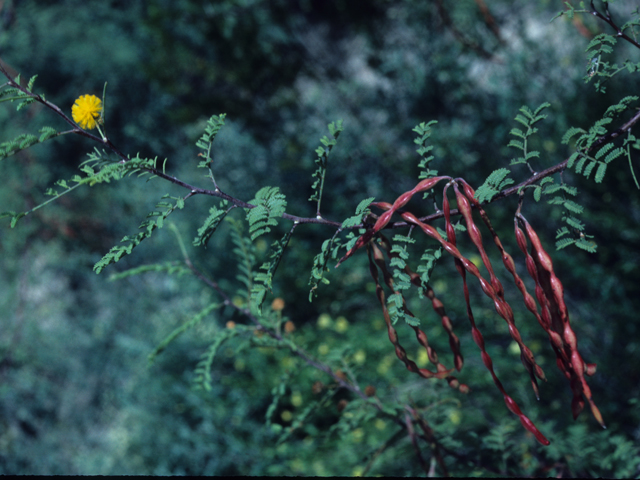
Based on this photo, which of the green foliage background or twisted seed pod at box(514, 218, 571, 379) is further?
the green foliage background

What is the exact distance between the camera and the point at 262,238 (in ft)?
5.69

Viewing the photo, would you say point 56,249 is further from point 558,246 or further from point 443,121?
point 558,246

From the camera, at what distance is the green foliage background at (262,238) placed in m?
1.21

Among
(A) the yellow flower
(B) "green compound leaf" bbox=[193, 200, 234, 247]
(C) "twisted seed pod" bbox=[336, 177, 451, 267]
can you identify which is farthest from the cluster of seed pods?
(A) the yellow flower

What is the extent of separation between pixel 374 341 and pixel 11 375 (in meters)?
1.50

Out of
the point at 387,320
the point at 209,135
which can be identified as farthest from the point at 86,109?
the point at 387,320

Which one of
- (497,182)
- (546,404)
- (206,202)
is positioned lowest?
(546,404)

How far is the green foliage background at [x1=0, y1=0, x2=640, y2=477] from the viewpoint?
1.21 m

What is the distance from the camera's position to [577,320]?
1252 millimetres

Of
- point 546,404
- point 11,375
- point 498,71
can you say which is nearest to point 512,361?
point 546,404

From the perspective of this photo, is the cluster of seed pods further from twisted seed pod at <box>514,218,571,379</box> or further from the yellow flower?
the yellow flower

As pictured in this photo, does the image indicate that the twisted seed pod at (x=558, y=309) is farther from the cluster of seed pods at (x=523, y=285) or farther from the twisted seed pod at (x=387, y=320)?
the twisted seed pod at (x=387, y=320)

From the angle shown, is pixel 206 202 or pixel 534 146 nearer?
pixel 534 146

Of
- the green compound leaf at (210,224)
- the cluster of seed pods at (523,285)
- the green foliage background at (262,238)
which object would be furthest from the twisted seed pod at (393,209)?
the green foliage background at (262,238)
